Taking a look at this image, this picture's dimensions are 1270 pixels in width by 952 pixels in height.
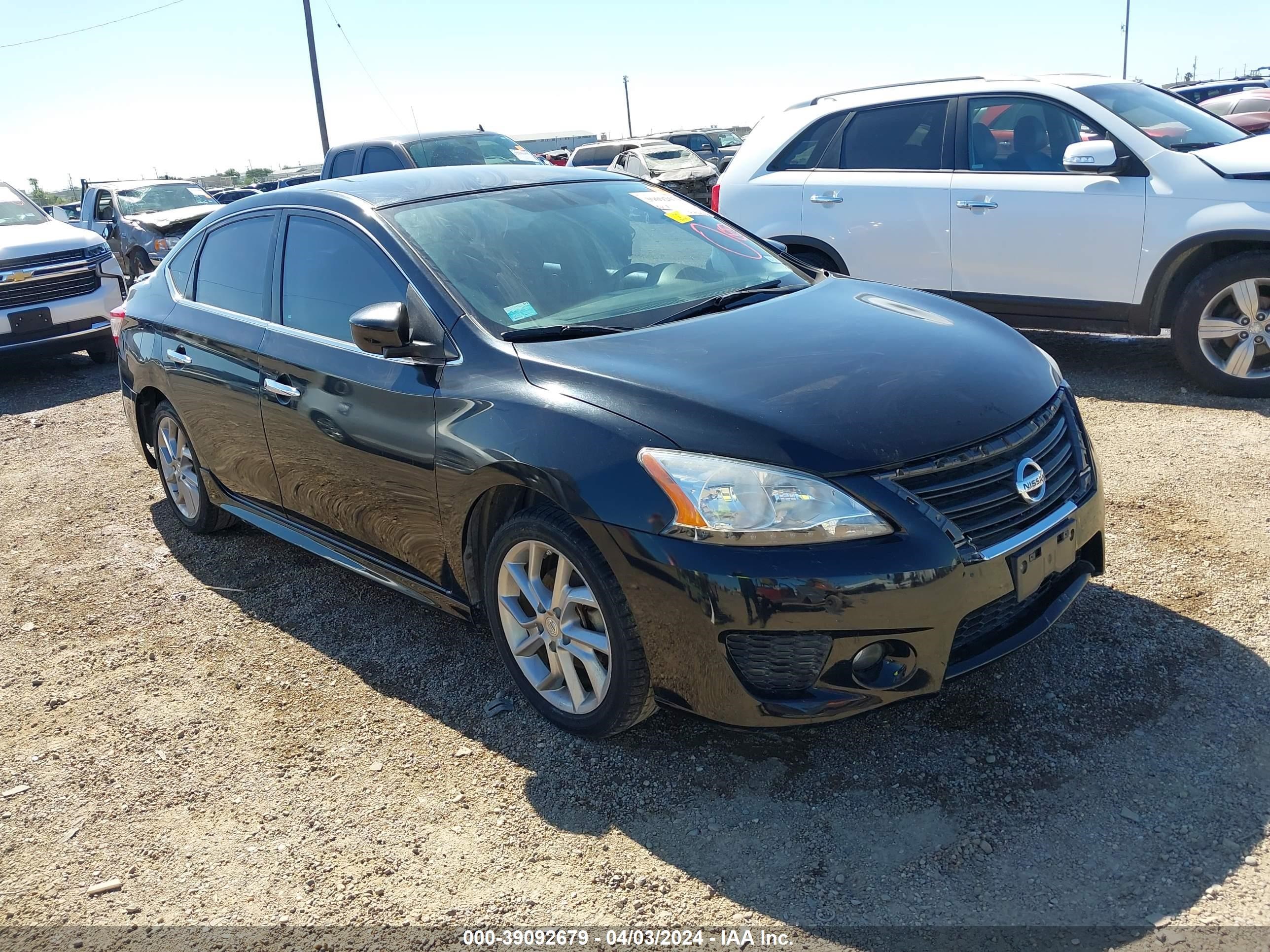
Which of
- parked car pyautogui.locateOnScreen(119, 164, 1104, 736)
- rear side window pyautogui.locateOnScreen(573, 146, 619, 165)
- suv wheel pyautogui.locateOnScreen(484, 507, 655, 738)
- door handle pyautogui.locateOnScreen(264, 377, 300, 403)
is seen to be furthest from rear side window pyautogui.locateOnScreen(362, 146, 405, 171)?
rear side window pyautogui.locateOnScreen(573, 146, 619, 165)

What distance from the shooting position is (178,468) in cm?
529

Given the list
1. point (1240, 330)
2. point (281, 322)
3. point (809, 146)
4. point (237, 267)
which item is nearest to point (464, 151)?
point (809, 146)

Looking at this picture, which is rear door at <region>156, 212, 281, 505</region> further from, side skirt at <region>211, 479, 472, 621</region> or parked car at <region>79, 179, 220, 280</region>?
parked car at <region>79, 179, 220, 280</region>

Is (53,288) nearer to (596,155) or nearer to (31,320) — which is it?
(31,320)

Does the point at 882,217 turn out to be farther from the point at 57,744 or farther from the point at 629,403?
the point at 57,744

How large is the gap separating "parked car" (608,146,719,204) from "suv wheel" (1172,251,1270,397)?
1136 centimetres

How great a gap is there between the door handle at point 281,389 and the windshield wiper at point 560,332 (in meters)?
1.05

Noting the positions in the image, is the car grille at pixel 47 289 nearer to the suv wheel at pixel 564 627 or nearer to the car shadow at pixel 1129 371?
the suv wheel at pixel 564 627

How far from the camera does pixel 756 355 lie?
10.5ft

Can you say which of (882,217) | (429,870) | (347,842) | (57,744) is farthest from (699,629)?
(882,217)

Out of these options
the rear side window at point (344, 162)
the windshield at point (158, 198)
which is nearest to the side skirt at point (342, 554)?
the rear side window at point (344, 162)

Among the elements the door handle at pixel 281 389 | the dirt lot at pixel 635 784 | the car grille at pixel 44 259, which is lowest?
the dirt lot at pixel 635 784

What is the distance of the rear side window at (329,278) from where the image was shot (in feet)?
12.2

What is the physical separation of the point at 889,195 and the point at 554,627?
16.2 feet
